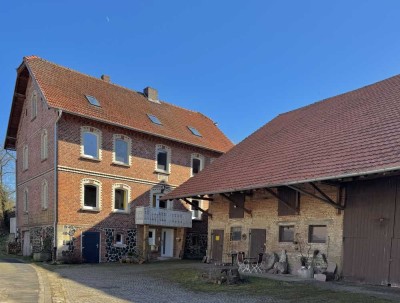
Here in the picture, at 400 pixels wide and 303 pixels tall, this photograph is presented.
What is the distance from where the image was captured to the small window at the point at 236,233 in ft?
63.3

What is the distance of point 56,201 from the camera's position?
21.8 metres

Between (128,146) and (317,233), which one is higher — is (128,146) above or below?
above

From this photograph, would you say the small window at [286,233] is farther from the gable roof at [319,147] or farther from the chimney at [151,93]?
the chimney at [151,93]

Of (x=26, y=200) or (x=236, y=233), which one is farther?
(x=26, y=200)

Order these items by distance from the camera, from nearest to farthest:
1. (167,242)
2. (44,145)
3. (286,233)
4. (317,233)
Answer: (317,233) → (286,233) → (44,145) → (167,242)

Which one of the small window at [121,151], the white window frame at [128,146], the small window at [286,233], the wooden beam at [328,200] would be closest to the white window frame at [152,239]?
the white window frame at [128,146]

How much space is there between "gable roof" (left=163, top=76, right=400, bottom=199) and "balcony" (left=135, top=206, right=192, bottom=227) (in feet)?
14.2

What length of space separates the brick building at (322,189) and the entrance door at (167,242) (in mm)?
6054

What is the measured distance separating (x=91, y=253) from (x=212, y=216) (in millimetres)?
7280

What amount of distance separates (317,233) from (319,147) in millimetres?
3255

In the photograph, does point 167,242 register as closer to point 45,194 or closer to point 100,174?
point 100,174

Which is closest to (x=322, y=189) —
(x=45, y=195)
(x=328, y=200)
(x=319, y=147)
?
(x=328, y=200)

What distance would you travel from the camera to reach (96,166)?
930 inches

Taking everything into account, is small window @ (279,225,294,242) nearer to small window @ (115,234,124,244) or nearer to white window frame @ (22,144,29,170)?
small window @ (115,234,124,244)
